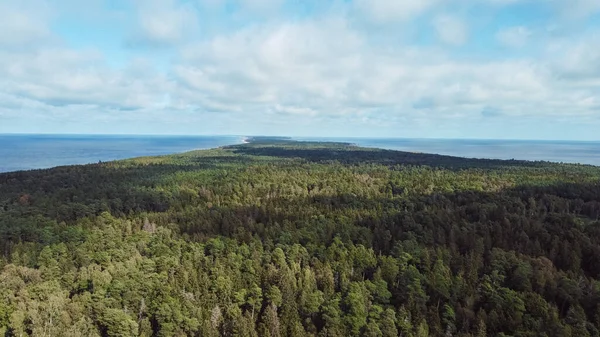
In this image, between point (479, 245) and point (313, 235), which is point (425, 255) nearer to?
point (479, 245)

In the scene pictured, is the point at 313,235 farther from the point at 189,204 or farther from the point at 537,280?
the point at 189,204

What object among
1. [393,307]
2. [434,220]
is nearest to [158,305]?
[393,307]

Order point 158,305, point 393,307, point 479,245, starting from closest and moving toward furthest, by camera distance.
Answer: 1. point 158,305
2. point 393,307
3. point 479,245

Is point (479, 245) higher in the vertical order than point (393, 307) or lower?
higher

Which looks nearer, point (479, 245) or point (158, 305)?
point (158, 305)

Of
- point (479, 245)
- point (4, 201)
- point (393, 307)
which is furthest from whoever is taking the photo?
point (4, 201)

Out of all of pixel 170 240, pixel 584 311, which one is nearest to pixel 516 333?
pixel 584 311
